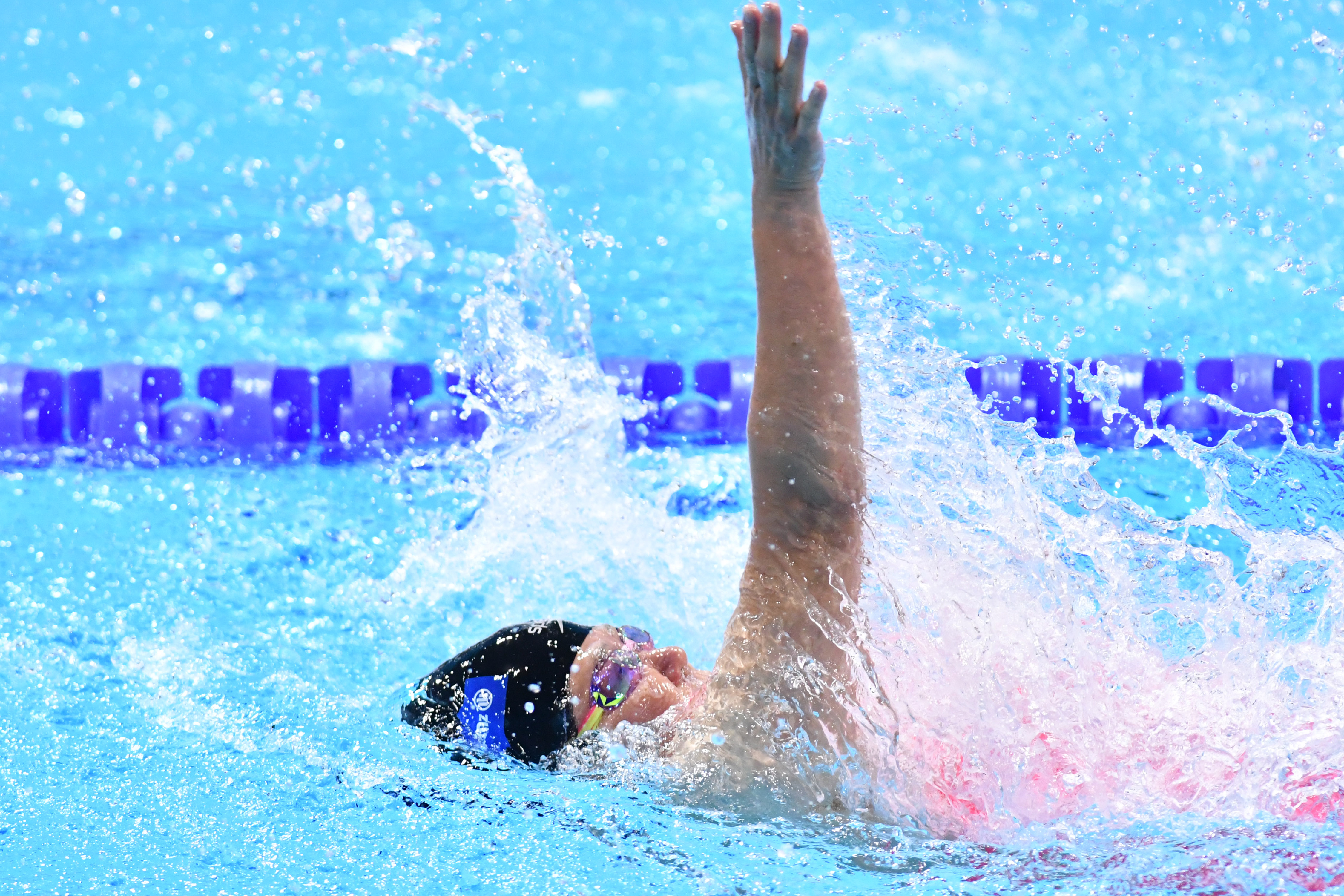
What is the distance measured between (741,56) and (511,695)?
0.89 m

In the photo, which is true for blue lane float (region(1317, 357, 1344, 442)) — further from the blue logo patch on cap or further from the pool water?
the blue logo patch on cap

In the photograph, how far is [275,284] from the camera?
4953 mm

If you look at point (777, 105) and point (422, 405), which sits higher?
point (777, 105)

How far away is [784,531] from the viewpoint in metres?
1.56

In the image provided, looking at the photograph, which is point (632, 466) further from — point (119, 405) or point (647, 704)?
point (647, 704)

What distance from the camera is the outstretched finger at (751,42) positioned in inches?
56.5

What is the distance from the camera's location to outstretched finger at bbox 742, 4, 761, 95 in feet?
4.71

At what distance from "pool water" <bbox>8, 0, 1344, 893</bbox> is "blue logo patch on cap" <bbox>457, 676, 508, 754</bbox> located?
Answer: 8cm

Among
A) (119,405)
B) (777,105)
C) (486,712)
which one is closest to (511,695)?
(486,712)

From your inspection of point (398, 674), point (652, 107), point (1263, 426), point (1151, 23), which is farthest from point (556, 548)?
point (1151, 23)

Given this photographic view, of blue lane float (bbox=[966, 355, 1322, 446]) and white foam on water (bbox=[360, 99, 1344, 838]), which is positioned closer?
white foam on water (bbox=[360, 99, 1344, 838])

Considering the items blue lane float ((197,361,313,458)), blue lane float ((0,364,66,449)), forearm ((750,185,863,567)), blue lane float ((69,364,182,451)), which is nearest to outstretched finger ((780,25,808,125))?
forearm ((750,185,863,567))

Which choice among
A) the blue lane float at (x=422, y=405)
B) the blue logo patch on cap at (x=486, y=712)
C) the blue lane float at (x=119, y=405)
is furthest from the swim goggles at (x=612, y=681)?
the blue lane float at (x=119, y=405)

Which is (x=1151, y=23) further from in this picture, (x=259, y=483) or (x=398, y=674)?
(x=398, y=674)
